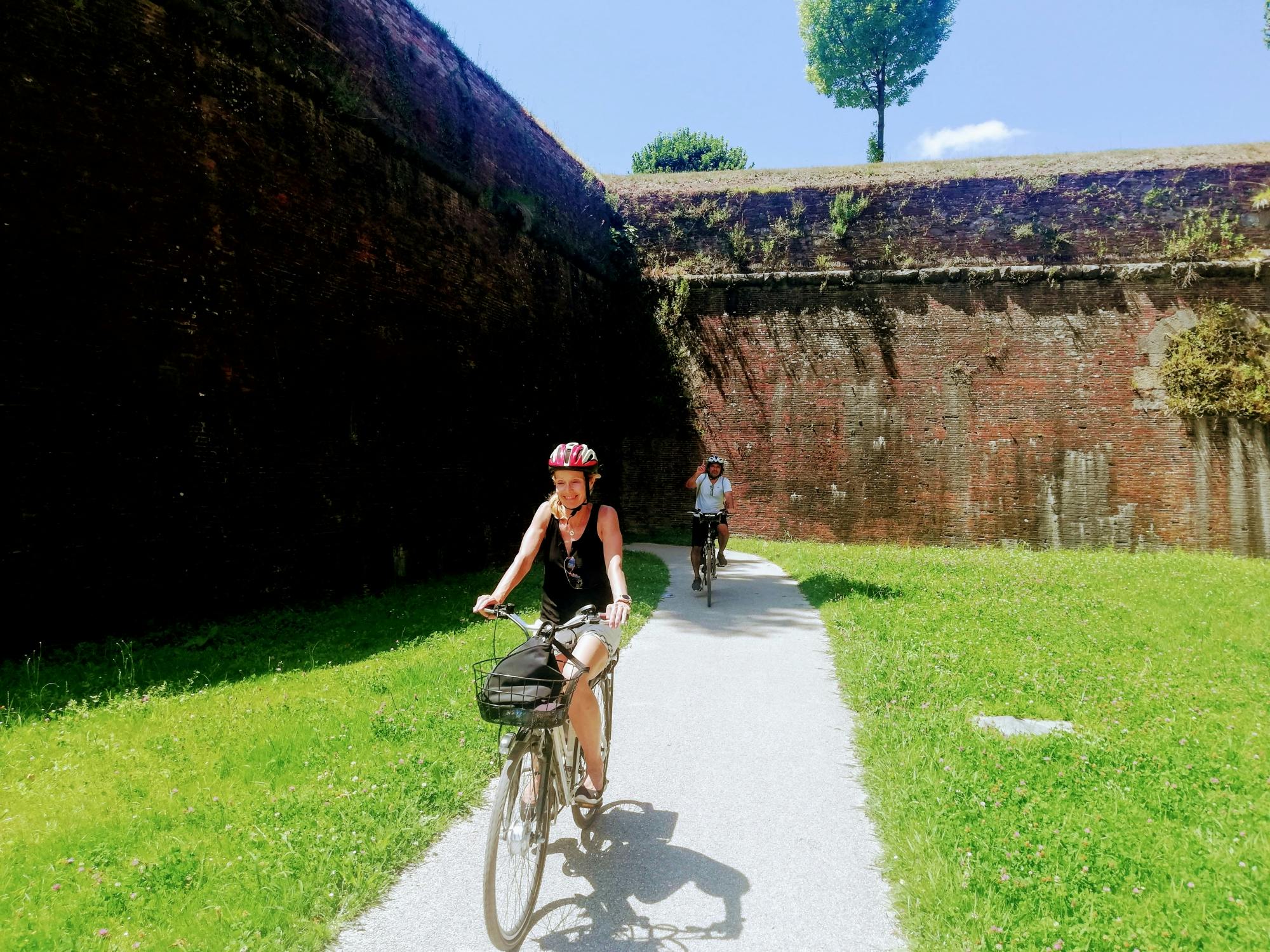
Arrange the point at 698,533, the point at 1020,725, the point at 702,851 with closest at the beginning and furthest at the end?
the point at 702,851
the point at 1020,725
the point at 698,533

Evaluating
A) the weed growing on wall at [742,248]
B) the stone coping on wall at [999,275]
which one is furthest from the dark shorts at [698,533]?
the weed growing on wall at [742,248]

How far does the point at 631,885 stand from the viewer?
3.02 metres

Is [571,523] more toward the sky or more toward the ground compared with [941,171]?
more toward the ground

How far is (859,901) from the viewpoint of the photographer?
2.91 meters

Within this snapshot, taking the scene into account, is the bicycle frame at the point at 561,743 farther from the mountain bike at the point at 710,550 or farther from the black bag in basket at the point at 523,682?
the mountain bike at the point at 710,550

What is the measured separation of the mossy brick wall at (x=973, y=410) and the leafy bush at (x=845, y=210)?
1042mm

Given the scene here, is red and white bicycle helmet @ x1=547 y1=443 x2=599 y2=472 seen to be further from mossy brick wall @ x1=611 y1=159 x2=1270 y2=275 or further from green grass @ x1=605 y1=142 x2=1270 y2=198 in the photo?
green grass @ x1=605 y1=142 x2=1270 y2=198

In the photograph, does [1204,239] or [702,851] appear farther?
[1204,239]

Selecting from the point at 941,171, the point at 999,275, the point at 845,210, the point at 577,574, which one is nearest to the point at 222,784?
the point at 577,574

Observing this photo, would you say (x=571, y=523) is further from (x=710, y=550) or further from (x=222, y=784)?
(x=710, y=550)

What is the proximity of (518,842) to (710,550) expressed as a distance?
666 cm

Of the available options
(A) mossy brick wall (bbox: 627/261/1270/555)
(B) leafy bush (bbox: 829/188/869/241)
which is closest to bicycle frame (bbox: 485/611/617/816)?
(A) mossy brick wall (bbox: 627/261/1270/555)

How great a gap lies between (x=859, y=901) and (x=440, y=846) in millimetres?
1764

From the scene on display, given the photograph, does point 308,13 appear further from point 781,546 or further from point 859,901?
point 781,546
